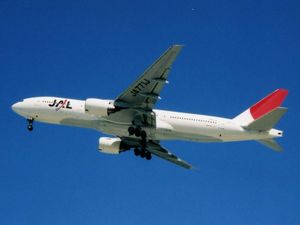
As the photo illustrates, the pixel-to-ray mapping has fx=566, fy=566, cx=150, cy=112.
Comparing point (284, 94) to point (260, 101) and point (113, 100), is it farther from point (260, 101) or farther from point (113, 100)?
point (113, 100)

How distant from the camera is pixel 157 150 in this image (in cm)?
5912

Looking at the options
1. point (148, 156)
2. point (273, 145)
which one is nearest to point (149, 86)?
point (148, 156)

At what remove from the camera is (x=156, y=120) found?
53844mm

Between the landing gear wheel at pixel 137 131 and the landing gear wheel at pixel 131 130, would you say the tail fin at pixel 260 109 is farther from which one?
the landing gear wheel at pixel 131 130

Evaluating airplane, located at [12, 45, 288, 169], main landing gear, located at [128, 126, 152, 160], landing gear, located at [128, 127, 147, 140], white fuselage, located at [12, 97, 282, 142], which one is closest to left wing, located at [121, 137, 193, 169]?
airplane, located at [12, 45, 288, 169]

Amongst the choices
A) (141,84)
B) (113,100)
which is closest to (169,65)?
(141,84)

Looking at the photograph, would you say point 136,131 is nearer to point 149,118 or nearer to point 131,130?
point 131,130

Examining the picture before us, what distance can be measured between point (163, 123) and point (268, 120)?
391 inches

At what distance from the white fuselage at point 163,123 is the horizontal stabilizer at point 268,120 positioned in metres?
0.50

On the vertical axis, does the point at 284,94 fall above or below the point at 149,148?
above

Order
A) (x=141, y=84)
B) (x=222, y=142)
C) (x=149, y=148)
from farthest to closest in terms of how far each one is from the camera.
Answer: (x=149, y=148) < (x=222, y=142) < (x=141, y=84)

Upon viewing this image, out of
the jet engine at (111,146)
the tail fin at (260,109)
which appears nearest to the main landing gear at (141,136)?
the jet engine at (111,146)

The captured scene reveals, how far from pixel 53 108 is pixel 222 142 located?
16.9m

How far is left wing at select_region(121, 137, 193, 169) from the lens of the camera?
58141 millimetres
